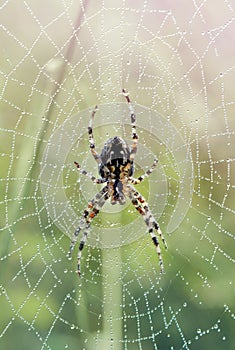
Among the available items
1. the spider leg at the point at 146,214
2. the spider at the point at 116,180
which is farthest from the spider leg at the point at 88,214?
the spider leg at the point at 146,214

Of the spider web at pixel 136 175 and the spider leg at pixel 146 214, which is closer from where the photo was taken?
the spider web at pixel 136 175

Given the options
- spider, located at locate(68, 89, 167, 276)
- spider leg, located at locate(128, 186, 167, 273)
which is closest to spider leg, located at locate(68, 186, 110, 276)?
spider, located at locate(68, 89, 167, 276)

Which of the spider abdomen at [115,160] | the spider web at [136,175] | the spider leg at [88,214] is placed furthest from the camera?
Result: the spider leg at [88,214]

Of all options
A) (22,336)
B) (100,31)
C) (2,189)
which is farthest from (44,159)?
(22,336)

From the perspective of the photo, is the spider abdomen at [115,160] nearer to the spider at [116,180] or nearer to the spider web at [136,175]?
the spider at [116,180]

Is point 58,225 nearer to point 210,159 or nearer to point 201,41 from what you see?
point 210,159

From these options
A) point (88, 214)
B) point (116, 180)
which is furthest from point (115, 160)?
point (88, 214)

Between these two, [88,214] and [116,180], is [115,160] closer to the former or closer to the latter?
[116,180]
